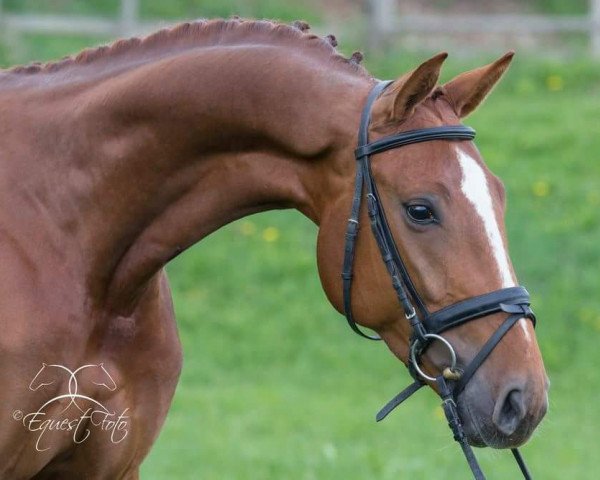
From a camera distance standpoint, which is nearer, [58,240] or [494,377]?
[494,377]

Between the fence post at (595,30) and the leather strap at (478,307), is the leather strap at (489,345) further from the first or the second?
the fence post at (595,30)

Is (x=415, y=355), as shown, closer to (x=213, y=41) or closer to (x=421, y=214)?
(x=421, y=214)

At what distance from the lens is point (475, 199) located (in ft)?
9.86

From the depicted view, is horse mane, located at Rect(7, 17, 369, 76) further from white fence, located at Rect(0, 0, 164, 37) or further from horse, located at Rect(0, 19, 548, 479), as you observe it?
white fence, located at Rect(0, 0, 164, 37)

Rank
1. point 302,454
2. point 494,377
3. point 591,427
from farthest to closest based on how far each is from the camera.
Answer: point 591,427, point 302,454, point 494,377

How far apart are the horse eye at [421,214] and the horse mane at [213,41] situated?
1.68 ft

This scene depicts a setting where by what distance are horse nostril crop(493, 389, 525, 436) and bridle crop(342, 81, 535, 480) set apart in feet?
0.39

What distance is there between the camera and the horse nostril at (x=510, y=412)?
288 centimetres

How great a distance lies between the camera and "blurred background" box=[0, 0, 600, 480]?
6777 millimetres

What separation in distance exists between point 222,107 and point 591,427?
4.97 metres

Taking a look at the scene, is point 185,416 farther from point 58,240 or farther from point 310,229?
point 58,240

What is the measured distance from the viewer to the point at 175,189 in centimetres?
343

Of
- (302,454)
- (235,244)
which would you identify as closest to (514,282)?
(302,454)

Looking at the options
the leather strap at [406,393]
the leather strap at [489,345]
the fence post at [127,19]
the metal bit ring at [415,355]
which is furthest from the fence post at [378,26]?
the leather strap at [489,345]
